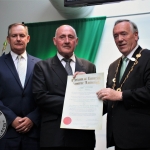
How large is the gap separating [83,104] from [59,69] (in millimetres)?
399

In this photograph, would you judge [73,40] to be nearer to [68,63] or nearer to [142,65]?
[68,63]

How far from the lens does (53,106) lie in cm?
200

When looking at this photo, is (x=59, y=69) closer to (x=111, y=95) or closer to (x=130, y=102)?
(x=111, y=95)

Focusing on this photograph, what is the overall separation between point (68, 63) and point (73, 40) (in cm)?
21

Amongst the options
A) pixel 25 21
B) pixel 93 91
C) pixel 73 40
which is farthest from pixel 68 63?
pixel 25 21

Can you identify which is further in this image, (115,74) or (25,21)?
(25,21)

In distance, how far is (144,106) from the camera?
5.88ft

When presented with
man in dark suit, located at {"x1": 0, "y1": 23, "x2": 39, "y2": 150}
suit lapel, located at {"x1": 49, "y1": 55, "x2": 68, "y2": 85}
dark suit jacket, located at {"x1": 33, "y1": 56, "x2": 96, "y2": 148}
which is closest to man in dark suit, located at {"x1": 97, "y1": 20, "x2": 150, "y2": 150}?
dark suit jacket, located at {"x1": 33, "y1": 56, "x2": 96, "y2": 148}

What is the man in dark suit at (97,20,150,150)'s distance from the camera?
5.75 ft

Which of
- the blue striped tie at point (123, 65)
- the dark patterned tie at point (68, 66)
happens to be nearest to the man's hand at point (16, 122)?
the dark patterned tie at point (68, 66)

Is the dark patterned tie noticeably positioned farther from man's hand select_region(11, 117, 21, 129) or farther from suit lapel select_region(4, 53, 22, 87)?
man's hand select_region(11, 117, 21, 129)

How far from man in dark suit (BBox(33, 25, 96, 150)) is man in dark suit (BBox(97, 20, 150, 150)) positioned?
27 cm

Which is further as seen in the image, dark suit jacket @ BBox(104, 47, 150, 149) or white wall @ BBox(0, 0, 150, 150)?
white wall @ BBox(0, 0, 150, 150)

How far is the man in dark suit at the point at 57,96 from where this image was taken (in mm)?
2002
